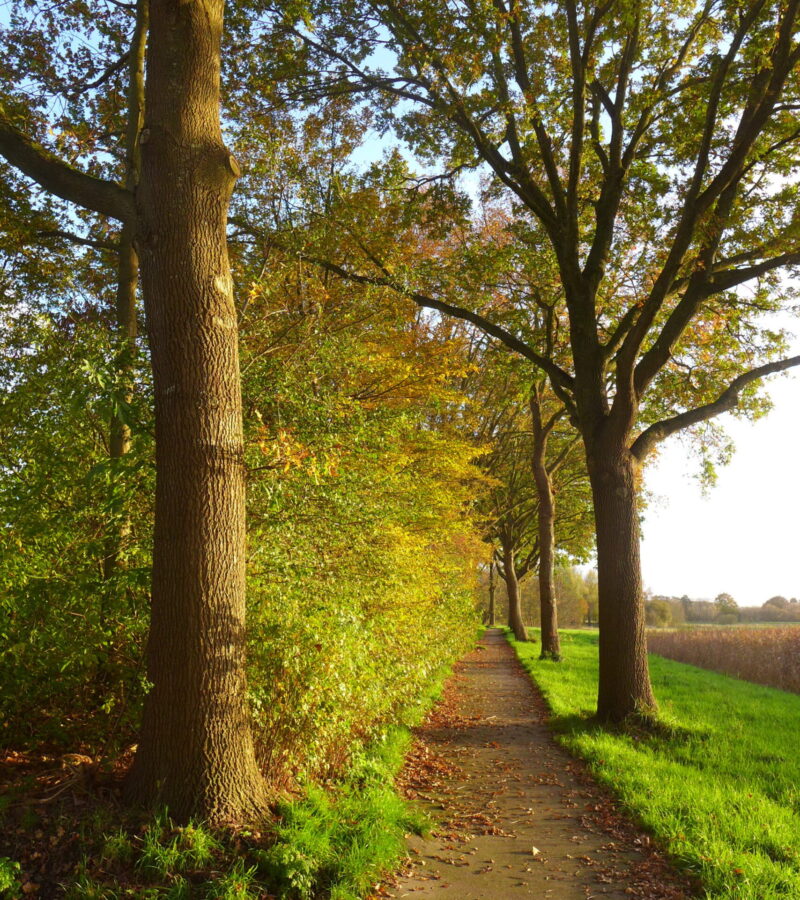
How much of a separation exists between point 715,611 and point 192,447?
5642cm

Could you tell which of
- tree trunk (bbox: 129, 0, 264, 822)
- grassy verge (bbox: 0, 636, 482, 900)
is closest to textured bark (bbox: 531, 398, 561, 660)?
grassy verge (bbox: 0, 636, 482, 900)

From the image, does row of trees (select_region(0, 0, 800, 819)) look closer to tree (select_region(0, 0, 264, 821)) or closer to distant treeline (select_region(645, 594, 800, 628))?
tree (select_region(0, 0, 264, 821))

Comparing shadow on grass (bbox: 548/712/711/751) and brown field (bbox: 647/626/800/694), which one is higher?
shadow on grass (bbox: 548/712/711/751)

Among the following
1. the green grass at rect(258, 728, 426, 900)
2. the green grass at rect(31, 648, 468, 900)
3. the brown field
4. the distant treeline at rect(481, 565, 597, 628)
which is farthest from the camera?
the distant treeline at rect(481, 565, 597, 628)

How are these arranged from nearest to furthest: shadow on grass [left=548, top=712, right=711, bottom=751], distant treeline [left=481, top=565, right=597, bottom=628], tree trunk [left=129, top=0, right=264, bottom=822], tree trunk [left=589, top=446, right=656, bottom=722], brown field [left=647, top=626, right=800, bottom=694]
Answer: tree trunk [left=129, top=0, right=264, bottom=822] → shadow on grass [left=548, top=712, right=711, bottom=751] → tree trunk [left=589, top=446, right=656, bottom=722] → brown field [left=647, top=626, right=800, bottom=694] → distant treeline [left=481, top=565, right=597, bottom=628]

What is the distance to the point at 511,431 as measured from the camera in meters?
22.7

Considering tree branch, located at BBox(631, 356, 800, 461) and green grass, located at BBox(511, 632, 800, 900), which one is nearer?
green grass, located at BBox(511, 632, 800, 900)

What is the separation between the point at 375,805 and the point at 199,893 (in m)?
1.85

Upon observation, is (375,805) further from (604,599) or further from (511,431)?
(511,431)

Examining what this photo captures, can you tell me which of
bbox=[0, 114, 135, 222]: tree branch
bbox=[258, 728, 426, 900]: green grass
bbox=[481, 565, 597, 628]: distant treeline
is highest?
bbox=[0, 114, 135, 222]: tree branch

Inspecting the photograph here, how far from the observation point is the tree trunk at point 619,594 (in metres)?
8.70

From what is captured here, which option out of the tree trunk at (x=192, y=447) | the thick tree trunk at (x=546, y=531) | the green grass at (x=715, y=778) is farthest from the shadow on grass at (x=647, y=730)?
the thick tree trunk at (x=546, y=531)

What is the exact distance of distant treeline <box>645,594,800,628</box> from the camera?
44.4 meters

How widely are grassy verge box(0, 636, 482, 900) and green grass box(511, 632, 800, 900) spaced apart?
222 centimetres
